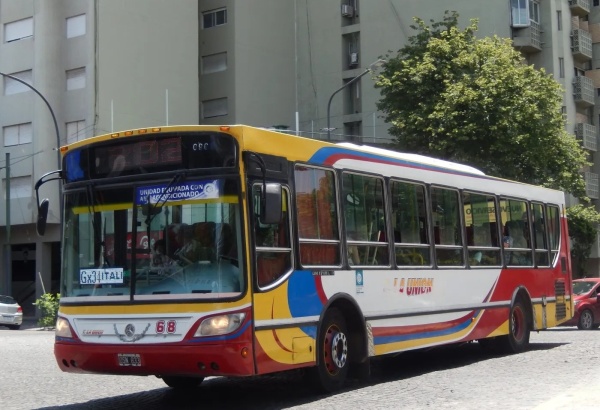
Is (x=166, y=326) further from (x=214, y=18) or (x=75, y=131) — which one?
(x=214, y=18)

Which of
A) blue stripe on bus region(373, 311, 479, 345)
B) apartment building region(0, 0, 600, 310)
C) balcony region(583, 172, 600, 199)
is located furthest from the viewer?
balcony region(583, 172, 600, 199)

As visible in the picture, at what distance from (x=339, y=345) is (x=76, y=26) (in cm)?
3457

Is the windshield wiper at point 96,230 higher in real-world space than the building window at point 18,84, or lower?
lower

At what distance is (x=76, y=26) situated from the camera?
42906 millimetres

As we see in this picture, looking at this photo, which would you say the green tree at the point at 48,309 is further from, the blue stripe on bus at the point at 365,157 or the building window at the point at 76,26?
the blue stripe on bus at the point at 365,157

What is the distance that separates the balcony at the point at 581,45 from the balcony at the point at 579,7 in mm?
1129

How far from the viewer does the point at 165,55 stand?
1783 inches

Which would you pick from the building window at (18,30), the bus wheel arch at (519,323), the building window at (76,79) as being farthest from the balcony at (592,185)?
the bus wheel arch at (519,323)

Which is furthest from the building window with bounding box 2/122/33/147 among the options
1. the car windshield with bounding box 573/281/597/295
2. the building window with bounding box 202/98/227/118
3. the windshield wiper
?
the windshield wiper

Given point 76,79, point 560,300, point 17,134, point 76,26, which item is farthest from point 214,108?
point 560,300

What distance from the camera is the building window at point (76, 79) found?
1673 inches

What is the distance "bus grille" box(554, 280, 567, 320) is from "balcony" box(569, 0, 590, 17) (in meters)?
36.9

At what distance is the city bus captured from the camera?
384 inches

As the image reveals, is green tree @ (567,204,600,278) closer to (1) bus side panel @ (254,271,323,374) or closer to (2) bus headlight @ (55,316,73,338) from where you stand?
(1) bus side panel @ (254,271,323,374)
